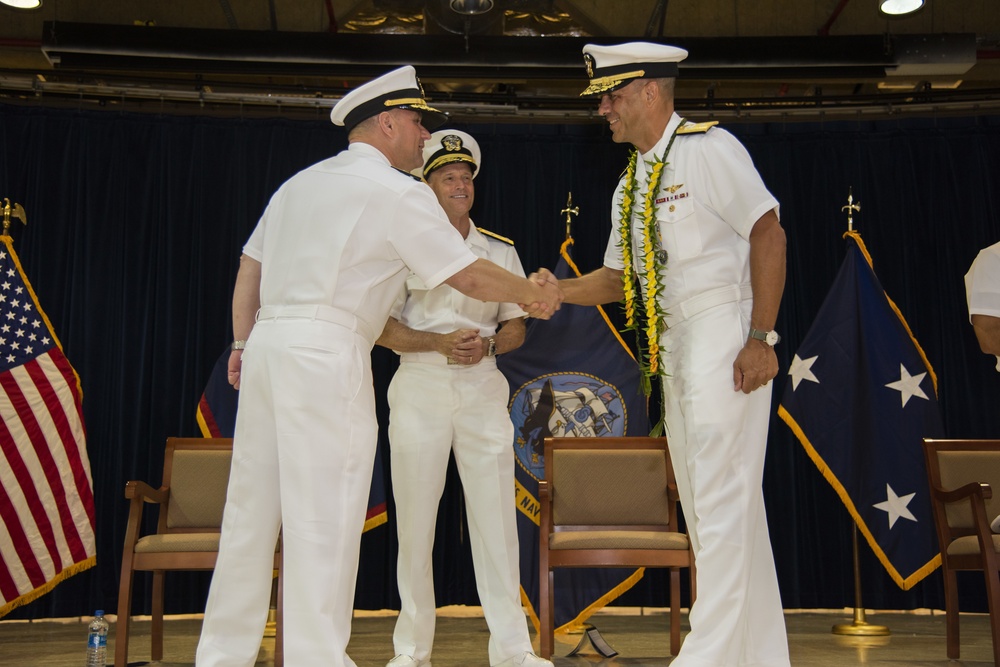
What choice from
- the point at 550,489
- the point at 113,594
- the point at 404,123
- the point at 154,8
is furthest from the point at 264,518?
the point at 154,8

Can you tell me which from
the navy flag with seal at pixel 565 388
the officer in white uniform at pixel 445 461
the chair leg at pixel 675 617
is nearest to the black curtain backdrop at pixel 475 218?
the navy flag with seal at pixel 565 388

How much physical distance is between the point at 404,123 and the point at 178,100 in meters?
3.76

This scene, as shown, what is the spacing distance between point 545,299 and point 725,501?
95 cm

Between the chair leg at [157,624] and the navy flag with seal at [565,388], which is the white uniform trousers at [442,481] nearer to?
the chair leg at [157,624]

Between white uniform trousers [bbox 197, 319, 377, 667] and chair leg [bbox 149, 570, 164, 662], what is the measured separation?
6.38ft

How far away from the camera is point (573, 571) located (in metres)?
5.41

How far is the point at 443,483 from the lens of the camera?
3.92m

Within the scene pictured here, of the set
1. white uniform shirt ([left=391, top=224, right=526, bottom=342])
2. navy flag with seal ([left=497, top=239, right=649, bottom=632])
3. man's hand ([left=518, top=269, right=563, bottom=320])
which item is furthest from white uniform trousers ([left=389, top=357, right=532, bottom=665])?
navy flag with seal ([left=497, top=239, right=649, bottom=632])

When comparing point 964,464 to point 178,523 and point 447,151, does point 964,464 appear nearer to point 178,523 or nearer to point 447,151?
point 447,151

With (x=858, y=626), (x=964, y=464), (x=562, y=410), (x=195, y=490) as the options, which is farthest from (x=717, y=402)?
(x=858, y=626)

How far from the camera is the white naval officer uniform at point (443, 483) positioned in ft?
12.3

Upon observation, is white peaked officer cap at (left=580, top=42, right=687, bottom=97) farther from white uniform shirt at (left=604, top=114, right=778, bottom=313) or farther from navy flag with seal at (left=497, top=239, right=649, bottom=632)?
navy flag with seal at (left=497, top=239, right=649, bottom=632)

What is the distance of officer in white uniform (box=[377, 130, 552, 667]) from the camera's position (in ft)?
12.3

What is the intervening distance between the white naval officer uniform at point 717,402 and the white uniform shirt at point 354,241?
0.68 m
